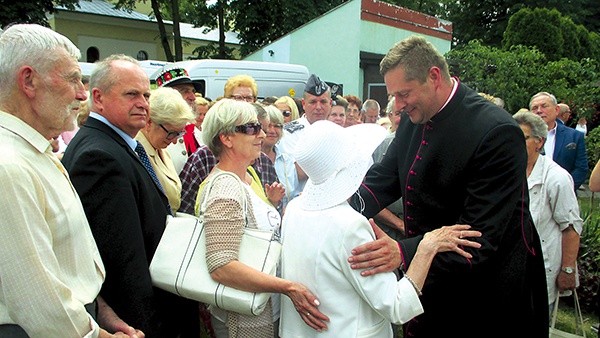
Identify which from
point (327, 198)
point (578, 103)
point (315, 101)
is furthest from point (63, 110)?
point (578, 103)

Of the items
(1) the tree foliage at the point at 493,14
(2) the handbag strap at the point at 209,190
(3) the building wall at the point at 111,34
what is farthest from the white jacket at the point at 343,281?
(1) the tree foliage at the point at 493,14

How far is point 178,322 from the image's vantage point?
2.69 m

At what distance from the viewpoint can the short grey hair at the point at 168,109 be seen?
328 cm

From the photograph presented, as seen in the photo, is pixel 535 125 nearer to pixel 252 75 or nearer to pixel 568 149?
pixel 568 149

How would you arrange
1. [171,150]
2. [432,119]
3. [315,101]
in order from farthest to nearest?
[315,101] < [171,150] < [432,119]

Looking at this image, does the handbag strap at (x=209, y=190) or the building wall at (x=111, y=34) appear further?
the building wall at (x=111, y=34)

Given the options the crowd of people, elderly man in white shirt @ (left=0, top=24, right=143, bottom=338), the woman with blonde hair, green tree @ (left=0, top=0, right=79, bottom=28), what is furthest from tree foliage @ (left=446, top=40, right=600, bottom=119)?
green tree @ (left=0, top=0, right=79, bottom=28)

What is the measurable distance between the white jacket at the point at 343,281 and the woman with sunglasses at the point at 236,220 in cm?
7

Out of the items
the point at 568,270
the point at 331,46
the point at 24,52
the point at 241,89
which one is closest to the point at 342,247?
the point at 24,52

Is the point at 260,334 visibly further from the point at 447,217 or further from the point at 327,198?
the point at 447,217

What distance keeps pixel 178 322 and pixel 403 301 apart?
49.5 inches

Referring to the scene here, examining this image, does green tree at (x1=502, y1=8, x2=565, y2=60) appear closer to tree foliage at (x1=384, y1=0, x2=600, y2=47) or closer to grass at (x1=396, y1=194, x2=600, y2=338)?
tree foliage at (x1=384, y1=0, x2=600, y2=47)

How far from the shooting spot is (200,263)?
91.8 inches

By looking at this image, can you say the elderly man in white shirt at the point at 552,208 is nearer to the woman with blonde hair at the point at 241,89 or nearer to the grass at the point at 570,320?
the grass at the point at 570,320
